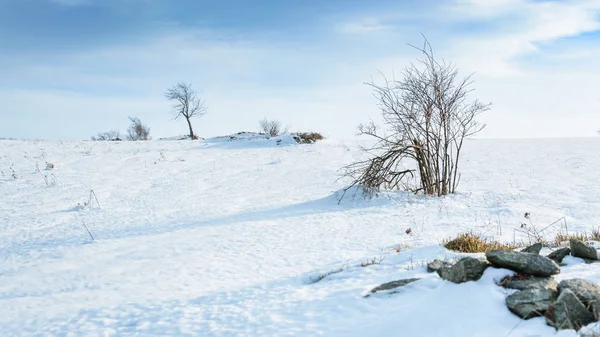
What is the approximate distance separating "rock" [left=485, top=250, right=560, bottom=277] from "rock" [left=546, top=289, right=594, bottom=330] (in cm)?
65

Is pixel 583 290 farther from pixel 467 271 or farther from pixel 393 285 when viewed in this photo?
pixel 393 285

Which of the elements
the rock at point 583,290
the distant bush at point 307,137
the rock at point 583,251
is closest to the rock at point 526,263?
the rock at point 583,290

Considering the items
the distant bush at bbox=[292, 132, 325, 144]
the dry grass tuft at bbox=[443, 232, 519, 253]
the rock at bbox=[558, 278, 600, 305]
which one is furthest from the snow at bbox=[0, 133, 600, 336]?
the distant bush at bbox=[292, 132, 325, 144]

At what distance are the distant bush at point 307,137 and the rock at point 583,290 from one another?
22.4 m

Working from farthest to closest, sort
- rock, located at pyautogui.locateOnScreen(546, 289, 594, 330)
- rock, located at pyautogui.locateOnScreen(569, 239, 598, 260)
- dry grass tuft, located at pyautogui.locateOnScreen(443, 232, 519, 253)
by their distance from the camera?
dry grass tuft, located at pyautogui.locateOnScreen(443, 232, 519, 253)
rock, located at pyautogui.locateOnScreen(569, 239, 598, 260)
rock, located at pyautogui.locateOnScreen(546, 289, 594, 330)

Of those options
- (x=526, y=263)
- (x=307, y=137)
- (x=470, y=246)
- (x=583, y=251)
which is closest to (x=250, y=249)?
(x=470, y=246)

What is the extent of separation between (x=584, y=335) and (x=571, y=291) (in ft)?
1.37

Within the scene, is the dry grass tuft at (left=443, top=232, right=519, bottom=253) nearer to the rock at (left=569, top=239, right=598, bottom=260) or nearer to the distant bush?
the rock at (left=569, top=239, right=598, bottom=260)

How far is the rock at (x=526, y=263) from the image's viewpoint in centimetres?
362

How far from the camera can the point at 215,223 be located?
841 cm

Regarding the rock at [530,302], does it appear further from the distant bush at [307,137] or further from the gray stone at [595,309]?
the distant bush at [307,137]

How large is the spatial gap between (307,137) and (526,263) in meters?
22.7

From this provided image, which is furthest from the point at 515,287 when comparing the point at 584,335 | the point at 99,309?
the point at 99,309

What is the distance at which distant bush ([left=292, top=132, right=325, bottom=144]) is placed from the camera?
1011 inches
